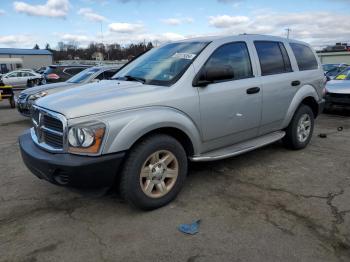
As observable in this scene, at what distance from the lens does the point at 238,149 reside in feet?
14.7

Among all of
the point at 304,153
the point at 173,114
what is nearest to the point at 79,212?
the point at 173,114

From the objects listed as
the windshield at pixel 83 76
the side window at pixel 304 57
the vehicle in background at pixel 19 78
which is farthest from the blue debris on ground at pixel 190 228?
the vehicle in background at pixel 19 78

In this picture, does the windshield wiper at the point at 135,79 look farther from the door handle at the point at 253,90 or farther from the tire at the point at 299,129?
the tire at the point at 299,129

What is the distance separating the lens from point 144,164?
11.4 ft

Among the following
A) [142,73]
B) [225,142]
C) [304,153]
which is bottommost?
[304,153]

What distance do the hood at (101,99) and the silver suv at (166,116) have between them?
11 millimetres

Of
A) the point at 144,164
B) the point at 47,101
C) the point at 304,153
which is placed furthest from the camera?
the point at 304,153

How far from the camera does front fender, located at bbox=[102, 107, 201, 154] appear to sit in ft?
10.5

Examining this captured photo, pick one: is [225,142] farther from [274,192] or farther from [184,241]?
[184,241]

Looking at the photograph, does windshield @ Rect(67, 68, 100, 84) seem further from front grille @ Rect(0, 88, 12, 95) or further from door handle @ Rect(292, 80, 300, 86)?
door handle @ Rect(292, 80, 300, 86)

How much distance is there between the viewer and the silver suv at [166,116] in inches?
126

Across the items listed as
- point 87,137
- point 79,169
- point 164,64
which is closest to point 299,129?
point 164,64

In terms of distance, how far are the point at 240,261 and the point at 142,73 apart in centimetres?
258

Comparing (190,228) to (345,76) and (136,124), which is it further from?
(345,76)
